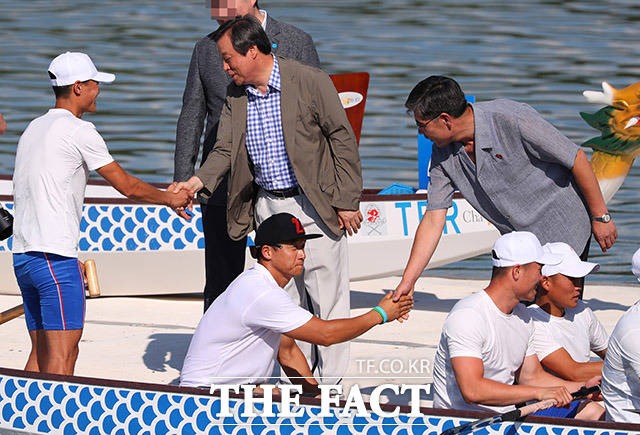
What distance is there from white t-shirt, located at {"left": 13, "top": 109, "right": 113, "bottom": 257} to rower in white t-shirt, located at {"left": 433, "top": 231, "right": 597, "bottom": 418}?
1.87 metres

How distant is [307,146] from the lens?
6.29 m

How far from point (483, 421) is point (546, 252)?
42.0 inches

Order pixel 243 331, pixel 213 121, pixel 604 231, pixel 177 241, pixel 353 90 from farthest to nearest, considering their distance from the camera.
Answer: pixel 177 241
pixel 353 90
pixel 213 121
pixel 604 231
pixel 243 331

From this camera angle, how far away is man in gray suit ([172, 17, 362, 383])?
6266 millimetres

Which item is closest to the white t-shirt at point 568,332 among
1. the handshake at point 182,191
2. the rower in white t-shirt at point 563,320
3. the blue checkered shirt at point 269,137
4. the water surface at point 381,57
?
the rower in white t-shirt at point 563,320

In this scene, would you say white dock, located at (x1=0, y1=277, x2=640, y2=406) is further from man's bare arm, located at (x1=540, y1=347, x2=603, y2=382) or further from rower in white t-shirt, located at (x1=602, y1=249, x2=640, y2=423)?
rower in white t-shirt, located at (x1=602, y1=249, x2=640, y2=423)

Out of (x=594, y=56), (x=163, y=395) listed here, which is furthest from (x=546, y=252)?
(x=594, y=56)

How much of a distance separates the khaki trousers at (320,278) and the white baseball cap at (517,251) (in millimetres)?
1223

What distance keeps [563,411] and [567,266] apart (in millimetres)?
679

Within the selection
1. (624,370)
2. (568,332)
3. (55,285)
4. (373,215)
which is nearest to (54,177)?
(55,285)

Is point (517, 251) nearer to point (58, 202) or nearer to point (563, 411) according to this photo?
point (563, 411)

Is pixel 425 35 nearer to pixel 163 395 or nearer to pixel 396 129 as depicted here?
pixel 396 129

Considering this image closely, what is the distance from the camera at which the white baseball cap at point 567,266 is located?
18.7 feet

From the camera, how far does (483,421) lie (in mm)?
4824
